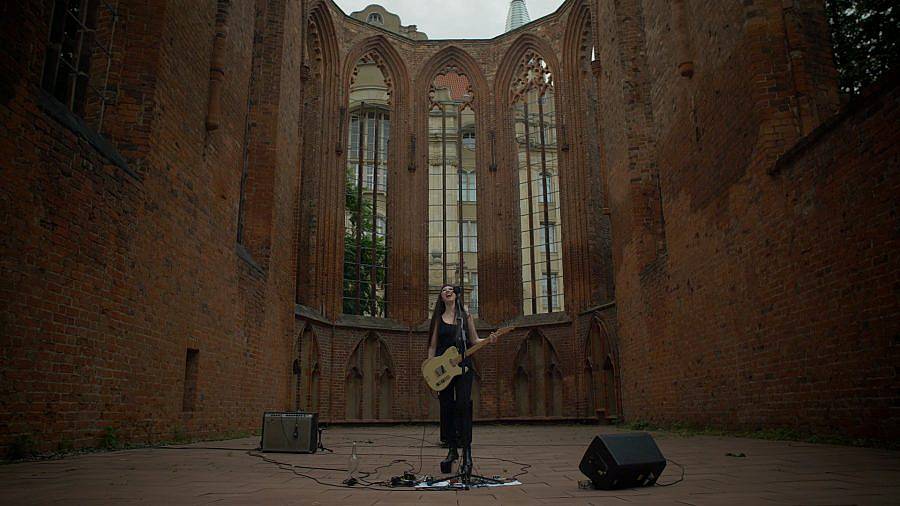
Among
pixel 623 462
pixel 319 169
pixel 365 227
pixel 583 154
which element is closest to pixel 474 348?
pixel 623 462

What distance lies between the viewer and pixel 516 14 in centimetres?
4434

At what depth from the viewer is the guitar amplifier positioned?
22.3 ft

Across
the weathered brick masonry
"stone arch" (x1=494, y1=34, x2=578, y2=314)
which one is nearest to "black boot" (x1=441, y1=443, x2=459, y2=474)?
the weathered brick masonry

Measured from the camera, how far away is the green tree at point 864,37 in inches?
385

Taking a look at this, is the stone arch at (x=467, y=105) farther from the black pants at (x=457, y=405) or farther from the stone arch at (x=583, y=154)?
the black pants at (x=457, y=405)

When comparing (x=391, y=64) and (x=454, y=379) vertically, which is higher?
(x=391, y=64)

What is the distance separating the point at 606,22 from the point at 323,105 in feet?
27.4

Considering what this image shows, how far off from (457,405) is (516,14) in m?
43.2

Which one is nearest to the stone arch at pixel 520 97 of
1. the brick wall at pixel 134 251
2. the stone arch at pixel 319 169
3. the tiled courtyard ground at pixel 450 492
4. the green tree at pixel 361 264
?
the green tree at pixel 361 264

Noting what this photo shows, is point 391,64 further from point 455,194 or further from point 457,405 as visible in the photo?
point 457,405

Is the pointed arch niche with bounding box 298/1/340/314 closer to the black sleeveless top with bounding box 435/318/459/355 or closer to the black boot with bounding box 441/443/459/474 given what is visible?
the black sleeveless top with bounding box 435/318/459/355

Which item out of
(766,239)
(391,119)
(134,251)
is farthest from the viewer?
(391,119)

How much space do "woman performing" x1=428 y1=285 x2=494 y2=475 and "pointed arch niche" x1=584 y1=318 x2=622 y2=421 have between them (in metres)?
12.0

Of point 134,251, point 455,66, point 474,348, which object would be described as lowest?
point 474,348
